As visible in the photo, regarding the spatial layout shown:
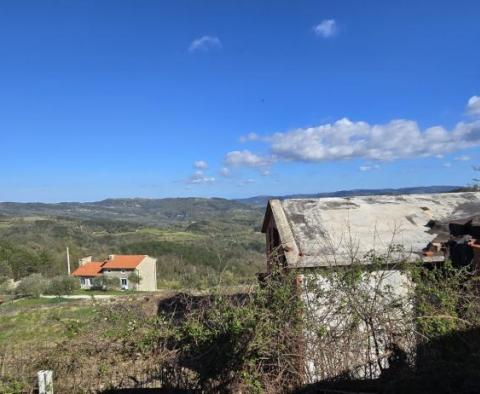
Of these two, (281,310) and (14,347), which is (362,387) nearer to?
(281,310)

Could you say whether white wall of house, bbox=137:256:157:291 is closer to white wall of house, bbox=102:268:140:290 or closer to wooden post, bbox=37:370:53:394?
white wall of house, bbox=102:268:140:290

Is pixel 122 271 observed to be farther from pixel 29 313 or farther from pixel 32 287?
pixel 29 313

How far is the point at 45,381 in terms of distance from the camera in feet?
19.0

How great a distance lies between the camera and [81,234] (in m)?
112

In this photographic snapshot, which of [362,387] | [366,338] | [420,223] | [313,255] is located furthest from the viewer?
[420,223]

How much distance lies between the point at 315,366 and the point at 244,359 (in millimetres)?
999

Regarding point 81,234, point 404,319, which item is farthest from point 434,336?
point 81,234

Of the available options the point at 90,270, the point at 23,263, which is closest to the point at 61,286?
the point at 90,270

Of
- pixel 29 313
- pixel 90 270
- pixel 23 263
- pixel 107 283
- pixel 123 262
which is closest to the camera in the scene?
pixel 29 313

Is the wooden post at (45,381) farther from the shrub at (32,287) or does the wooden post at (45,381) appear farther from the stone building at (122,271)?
the stone building at (122,271)

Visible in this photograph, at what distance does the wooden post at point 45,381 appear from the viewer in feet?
19.0

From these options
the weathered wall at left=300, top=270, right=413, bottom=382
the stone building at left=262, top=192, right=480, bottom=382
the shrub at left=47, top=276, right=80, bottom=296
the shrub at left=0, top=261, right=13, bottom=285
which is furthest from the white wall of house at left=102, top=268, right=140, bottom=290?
the weathered wall at left=300, top=270, right=413, bottom=382

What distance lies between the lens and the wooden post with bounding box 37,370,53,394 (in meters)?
5.78

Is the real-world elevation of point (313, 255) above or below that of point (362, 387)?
above
